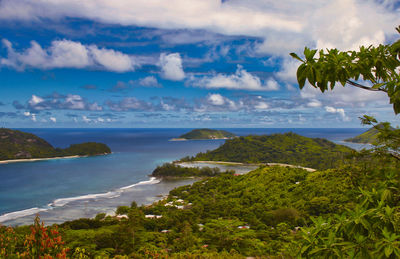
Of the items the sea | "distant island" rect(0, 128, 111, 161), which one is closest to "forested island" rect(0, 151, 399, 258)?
the sea

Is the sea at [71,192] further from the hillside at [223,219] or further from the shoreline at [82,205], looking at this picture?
the hillside at [223,219]

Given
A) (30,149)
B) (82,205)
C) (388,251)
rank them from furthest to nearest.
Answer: (30,149), (82,205), (388,251)

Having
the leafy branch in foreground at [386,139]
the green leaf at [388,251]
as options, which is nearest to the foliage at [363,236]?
the green leaf at [388,251]

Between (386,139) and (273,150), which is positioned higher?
(386,139)

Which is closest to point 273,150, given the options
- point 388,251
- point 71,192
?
point 71,192

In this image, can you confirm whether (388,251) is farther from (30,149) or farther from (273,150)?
(30,149)

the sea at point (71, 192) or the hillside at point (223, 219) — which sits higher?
the hillside at point (223, 219)

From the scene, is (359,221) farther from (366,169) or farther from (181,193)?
(181,193)

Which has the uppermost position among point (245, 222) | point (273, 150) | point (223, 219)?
point (245, 222)

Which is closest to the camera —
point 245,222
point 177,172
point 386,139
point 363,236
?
point 363,236
